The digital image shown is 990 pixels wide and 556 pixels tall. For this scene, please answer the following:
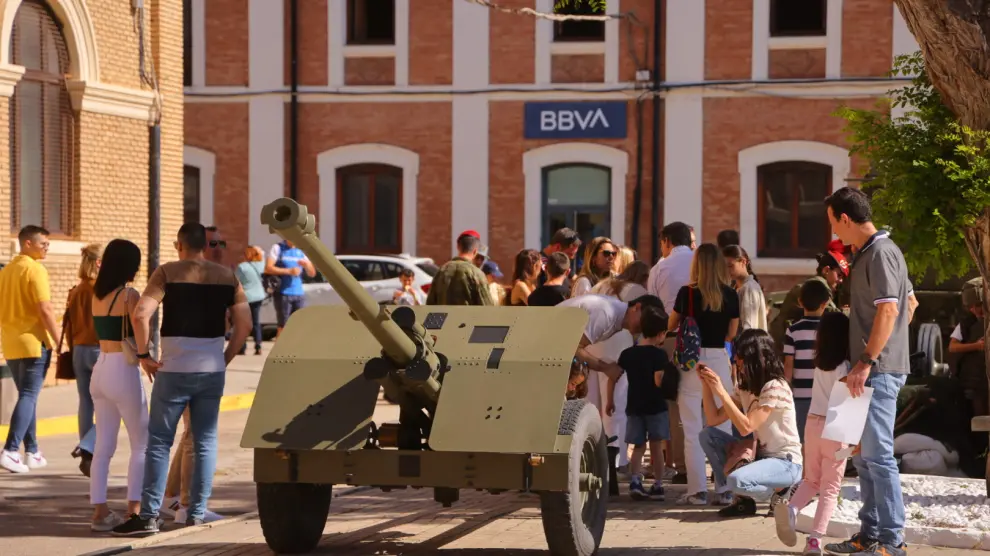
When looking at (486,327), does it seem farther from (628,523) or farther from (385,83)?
(385,83)

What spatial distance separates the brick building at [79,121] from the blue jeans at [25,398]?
518 cm

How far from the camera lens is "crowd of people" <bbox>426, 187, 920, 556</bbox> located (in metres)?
7.70

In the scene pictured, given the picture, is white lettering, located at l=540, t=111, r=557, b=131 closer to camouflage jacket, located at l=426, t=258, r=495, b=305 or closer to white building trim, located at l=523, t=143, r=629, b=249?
white building trim, located at l=523, t=143, r=629, b=249

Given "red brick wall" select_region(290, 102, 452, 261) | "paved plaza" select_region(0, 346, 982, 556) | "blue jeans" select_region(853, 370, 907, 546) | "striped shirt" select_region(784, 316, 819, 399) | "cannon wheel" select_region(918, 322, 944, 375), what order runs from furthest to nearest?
"red brick wall" select_region(290, 102, 452, 261) → "cannon wheel" select_region(918, 322, 944, 375) → "striped shirt" select_region(784, 316, 819, 399) → "paved plaza" select_region(0, 346, 982, 556) → "blue jeans" select_region(853, 370, 907, 546)

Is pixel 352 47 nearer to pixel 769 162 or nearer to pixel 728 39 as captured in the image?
pixel 728 39

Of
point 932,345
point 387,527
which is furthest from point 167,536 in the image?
point 932,345

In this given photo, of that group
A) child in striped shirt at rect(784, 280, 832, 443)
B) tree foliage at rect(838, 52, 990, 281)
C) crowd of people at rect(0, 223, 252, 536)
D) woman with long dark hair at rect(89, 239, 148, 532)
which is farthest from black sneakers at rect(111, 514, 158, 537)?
tree foliage at rect(838, 52, 990, 281)

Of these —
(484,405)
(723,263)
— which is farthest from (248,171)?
(484,405)

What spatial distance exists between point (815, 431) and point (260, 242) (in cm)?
1990

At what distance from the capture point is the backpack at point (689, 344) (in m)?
10.1

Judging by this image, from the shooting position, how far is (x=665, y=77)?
2566 centimetres

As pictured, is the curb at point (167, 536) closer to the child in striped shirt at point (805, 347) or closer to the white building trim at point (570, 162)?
the child in striped shirt at point (805, 347)

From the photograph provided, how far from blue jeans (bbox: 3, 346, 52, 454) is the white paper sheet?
6.28 m

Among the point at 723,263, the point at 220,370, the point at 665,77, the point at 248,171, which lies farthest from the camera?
the point at 248,171
